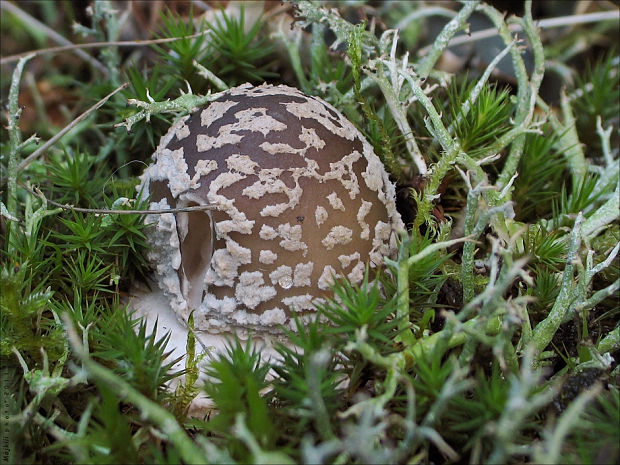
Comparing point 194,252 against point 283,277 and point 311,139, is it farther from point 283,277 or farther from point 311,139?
point 311,139

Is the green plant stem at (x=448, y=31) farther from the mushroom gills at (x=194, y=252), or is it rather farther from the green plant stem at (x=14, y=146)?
the green plant stem at (x=14, y=146)

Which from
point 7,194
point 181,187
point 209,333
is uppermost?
point 181,187

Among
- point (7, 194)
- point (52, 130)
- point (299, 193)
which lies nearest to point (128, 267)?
point (7, 194)

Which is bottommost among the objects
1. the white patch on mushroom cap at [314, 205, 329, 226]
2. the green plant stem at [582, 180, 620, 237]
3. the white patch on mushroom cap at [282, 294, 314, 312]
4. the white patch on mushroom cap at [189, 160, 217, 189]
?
the white patch on mushroom cap at [282, 294, 314, 312]

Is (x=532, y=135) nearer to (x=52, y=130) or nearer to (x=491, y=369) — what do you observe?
(x=491, y=369)

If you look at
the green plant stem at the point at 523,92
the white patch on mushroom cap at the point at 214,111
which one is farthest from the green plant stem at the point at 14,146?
the green plant stem at the point at 523,92

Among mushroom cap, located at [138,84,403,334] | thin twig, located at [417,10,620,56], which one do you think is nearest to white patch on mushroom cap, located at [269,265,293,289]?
mushroom cap, located at [138,84,403,334]

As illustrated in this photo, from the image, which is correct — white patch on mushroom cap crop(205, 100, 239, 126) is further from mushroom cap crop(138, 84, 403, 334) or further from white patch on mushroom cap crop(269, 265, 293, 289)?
white patch on mushroom cap crop(269, 265, 293, 289)
